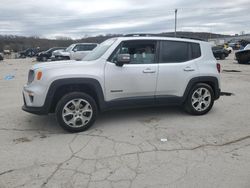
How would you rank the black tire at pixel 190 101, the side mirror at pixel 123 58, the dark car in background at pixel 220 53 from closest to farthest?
the side mirror at pixel 123 58
the black tire at pixel 190 101
the dark car in background at pixel 220 53

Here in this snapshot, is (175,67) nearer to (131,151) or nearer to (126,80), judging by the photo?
(126,80)

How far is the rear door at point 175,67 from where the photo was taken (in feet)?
18.4

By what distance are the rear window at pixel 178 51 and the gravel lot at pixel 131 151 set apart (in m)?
1.24

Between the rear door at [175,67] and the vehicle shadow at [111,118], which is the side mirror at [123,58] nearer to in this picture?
the rear door at [175,67]

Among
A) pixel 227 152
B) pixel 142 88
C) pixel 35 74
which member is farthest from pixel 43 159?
pixel 227 152

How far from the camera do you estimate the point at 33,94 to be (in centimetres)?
488

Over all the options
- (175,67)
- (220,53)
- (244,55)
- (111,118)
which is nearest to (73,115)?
(111,118)

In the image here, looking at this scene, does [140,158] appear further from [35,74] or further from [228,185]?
[35,74]

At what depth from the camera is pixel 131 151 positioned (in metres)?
4.20

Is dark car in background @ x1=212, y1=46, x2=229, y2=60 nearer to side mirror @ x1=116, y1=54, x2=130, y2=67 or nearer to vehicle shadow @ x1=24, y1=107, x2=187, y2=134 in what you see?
vehicle shadow @ x1=24, y1=107, x2=187, y2=134

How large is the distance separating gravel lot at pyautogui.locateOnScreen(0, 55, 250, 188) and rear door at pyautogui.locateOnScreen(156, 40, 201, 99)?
2.08 feet

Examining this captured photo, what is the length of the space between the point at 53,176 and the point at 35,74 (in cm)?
215

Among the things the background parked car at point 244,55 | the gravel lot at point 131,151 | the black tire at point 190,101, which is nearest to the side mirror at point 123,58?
the gravel lot at point 131,151

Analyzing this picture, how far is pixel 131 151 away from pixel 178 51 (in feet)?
8.66
